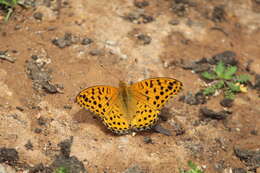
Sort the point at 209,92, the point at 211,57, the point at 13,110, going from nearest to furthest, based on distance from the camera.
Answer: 1. the point at 13,110
2. the point at 209,92
3. the point at 211,57

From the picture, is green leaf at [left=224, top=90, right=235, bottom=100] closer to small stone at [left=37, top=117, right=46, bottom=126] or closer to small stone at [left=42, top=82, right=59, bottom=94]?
small stone at [left=42, top=82, right=59, bottom=94]

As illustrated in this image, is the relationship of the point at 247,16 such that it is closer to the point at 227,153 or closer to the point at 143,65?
the point at 143,65

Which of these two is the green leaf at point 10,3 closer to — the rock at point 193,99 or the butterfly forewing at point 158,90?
the butterfly forewing at point 158,90

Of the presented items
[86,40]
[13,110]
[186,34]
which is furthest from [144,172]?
[186,34]

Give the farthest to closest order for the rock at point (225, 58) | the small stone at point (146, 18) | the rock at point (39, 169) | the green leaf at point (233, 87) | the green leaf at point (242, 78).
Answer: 1. the small stone at point (146, 18)
2. the rock at point (225, 58)
3. the green leaf at point (242, 78)
4. the green leaf at point (233, 87)
5. the rock at point (39, 169)

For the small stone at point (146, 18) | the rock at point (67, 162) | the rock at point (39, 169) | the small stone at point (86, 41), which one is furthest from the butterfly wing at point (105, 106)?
the small stone at point (146, 18)

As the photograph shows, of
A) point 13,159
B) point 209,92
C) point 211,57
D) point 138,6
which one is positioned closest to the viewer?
point 13,159

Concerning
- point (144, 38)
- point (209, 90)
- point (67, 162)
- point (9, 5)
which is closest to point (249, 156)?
point (209, 90)
